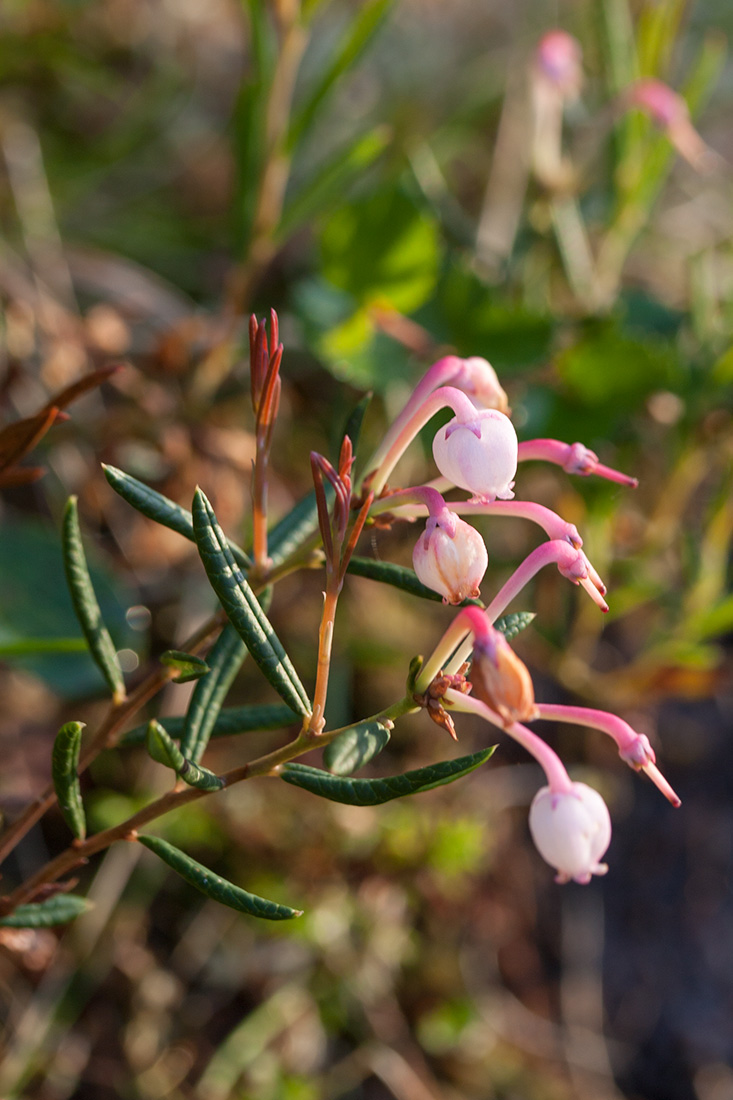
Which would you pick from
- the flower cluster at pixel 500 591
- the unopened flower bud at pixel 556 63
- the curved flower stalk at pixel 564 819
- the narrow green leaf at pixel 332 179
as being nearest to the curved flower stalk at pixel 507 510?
the flower cluster at pixel 500 591

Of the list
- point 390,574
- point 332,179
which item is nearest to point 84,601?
point 390,574

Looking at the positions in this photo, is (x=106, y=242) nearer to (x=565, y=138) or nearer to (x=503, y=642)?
(x=565, y=138)

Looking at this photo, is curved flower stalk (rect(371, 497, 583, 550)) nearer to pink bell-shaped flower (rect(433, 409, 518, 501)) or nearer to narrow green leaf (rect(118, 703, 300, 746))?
pink bell-shaped flower (rect(433, 409, 518, 501))

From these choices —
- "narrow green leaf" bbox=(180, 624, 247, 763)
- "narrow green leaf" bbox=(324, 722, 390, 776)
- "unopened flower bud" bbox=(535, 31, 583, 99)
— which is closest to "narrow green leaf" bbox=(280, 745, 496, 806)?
"narrow green leaf" bbox=(324, 722, 390, 776)

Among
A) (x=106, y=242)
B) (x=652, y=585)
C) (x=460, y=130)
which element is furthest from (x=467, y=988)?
(x=460, y=130)

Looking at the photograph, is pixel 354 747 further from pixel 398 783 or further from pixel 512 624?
pixel 512 624
